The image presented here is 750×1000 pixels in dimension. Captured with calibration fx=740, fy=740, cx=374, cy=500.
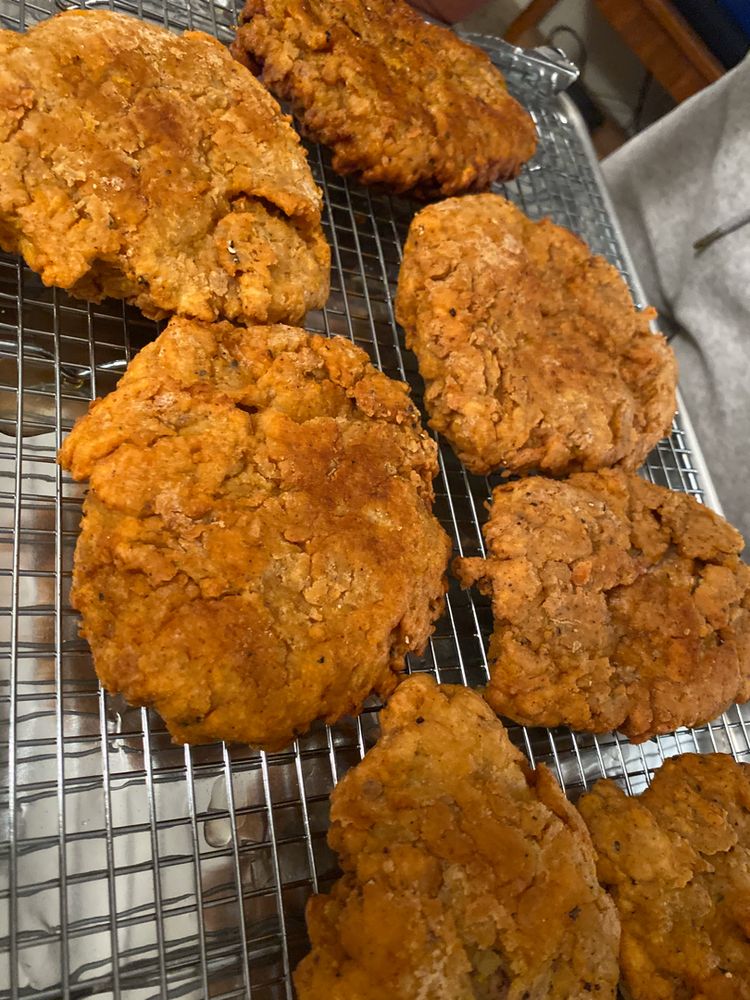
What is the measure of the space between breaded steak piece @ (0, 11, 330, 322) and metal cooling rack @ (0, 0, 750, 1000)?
242 mm

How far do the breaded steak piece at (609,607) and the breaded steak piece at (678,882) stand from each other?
169mm

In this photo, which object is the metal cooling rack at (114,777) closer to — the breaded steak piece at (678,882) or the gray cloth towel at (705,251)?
the breaded steak piece at (678,882)

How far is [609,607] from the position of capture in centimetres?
179

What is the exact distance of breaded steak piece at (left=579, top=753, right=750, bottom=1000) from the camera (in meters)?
1.46

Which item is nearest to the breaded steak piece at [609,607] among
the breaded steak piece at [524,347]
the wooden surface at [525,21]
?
the breaded steak piece at [524,347]

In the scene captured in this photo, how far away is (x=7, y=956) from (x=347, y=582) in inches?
34.3

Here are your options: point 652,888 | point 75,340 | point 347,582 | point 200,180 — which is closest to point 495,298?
point 200,180

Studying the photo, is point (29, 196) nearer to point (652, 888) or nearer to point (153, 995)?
point (153, 995)

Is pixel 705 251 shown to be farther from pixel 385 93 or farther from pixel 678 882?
pixel 678 882

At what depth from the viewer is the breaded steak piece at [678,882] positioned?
57.4 inches

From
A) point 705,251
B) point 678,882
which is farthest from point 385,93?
point 678,882

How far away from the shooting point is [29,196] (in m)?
1.50

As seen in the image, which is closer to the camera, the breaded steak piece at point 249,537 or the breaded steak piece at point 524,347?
the breaded steak piece at point 249,537

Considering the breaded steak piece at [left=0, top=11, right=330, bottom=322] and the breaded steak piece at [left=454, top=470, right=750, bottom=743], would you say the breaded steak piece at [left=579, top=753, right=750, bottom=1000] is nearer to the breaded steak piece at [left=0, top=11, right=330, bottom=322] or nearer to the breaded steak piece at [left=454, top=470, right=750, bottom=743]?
the breaded steak piece at [left=454, top=470, right=750, bottom=743]
